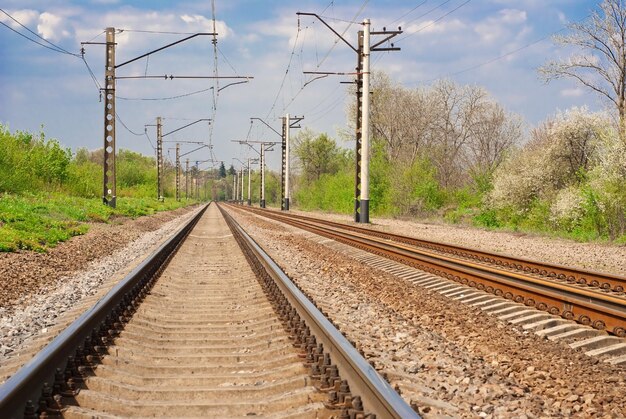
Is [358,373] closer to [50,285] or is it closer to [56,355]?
[56,355]

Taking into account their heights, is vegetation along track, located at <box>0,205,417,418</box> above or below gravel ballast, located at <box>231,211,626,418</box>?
above

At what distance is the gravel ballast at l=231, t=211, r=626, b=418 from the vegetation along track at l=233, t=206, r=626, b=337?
2.61ft

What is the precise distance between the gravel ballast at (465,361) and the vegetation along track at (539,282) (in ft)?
2.61

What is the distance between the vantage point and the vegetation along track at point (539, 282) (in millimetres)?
7006

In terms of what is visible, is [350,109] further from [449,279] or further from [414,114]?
[449,279]

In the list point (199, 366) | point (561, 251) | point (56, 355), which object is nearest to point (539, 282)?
point (199, 366)

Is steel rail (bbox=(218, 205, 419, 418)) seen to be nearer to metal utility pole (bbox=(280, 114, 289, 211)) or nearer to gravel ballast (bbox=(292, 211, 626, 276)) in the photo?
gravel ballast (bbox=(292, 211, 626, 276))

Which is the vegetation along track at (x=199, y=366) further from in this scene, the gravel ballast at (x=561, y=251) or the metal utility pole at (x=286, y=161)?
the metal utility pole at (x=286, y=161)

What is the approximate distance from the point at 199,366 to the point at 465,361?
7.09ft

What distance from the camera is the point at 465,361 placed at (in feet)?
17.9

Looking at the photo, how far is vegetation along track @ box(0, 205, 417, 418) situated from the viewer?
150 inches

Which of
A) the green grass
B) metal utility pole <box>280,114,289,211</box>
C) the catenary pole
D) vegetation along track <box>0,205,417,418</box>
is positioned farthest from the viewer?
metal utility pole <box>280,114,289,211</box>

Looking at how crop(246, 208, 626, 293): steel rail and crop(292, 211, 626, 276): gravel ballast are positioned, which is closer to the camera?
crop(246, 208, 626, 293): steel rail

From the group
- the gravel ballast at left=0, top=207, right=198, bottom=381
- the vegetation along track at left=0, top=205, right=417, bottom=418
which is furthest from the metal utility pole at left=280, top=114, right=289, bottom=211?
the vegetation along track at left=0, top=205, right=417, bottom=418
